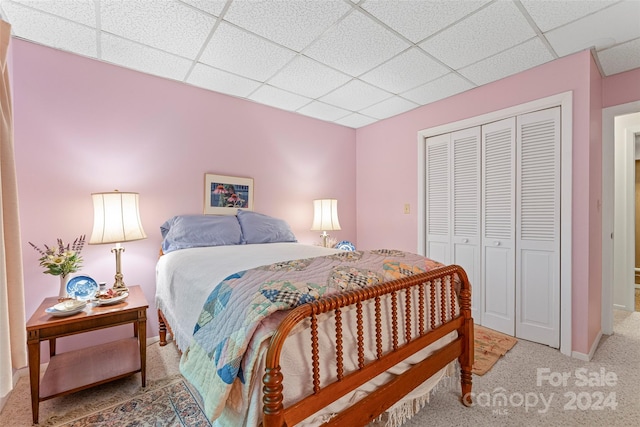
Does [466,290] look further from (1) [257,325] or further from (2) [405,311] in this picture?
(1) [257,325]

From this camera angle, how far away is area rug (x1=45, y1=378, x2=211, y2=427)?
62.5 inches

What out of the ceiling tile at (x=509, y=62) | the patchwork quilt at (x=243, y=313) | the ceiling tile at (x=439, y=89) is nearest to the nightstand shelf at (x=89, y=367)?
the patchwork quilt at (x=243, y=313)

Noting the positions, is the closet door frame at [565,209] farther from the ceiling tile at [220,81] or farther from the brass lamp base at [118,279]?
the brass lamp base at [118,279]

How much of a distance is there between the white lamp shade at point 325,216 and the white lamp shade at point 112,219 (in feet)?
6.45

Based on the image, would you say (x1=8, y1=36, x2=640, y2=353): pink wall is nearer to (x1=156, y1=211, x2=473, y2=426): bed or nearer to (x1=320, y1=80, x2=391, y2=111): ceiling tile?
(x1=320, y1=80, x2=391, y2=111): ceiling tile

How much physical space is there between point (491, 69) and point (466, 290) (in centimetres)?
203

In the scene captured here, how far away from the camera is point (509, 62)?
8.01 ft

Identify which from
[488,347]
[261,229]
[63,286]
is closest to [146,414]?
[63,286]

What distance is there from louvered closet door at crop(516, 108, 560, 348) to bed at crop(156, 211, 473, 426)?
124 cm

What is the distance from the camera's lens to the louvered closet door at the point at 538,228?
2.43 meters

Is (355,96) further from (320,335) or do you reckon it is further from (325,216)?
(320,335)

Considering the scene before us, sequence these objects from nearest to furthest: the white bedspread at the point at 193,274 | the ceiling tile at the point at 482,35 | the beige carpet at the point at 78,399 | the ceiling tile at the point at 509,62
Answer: the white bedspread at the point at 193,274 < the beige carpet at the point at 78,399 < the ceiling tile at the point at 482,35 < the ceiling tile at the point at 509,62

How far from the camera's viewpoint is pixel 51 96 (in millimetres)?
2195

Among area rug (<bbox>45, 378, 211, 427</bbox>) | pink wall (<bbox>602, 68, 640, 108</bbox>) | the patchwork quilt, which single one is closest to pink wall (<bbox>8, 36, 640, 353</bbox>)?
pink wall (<bbox>602, 68, 640, 108</bbox>)
